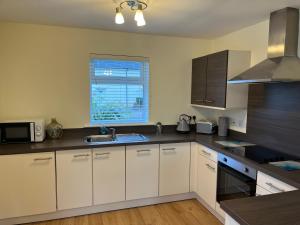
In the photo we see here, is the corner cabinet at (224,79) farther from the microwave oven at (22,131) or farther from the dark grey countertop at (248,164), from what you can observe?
the microwave oven at (22,131)

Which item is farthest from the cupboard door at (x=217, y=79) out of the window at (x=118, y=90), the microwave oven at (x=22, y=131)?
the microwave oven at (x=22, y=131)

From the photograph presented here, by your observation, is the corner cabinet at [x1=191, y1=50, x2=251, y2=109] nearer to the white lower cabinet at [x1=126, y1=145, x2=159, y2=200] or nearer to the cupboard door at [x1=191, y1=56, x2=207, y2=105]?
the cupboard door at [x1=191, y1=56, x2=207, y2=105]

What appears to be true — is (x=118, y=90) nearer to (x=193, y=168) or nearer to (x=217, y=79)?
(x=217, y=79)

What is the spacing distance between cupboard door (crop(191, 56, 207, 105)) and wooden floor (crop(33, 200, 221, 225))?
55.2 inches

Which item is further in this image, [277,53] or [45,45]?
[45,45]

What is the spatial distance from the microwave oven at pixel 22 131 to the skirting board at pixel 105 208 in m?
0.84

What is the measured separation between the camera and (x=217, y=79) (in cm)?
277

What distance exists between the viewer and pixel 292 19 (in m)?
2.07

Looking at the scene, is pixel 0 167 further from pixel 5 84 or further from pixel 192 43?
pixel 192 43

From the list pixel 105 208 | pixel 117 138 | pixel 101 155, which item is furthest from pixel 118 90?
pixel 105 208

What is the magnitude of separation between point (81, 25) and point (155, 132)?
172 cm

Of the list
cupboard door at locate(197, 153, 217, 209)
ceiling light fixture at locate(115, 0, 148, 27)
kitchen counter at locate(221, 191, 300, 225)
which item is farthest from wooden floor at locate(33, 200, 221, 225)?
ceiling light fixture at locate(115, 0, 148, 27)

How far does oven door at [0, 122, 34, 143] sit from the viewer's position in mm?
2494

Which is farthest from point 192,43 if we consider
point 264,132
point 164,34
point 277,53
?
point 264,132
